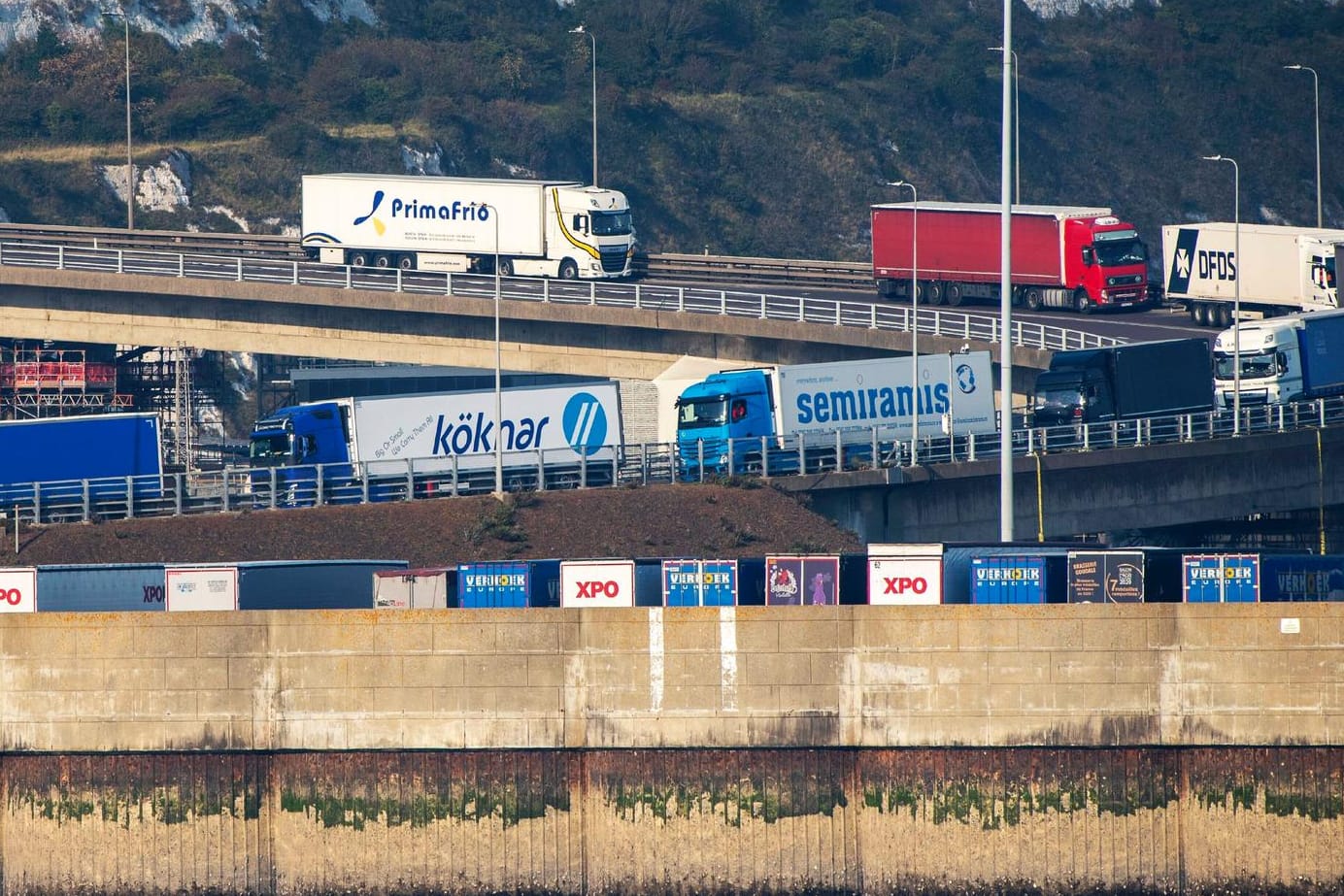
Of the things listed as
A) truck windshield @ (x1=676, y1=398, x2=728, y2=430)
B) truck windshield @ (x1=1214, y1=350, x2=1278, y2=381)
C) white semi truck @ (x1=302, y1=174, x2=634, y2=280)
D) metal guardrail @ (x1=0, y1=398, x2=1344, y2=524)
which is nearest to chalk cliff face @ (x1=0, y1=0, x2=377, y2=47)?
white semi truck @ (x1=302, y1=174, x2=634, y2=280)

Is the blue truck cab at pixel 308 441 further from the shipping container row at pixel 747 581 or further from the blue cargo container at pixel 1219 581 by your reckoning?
the blue cargo container at pixel 1219 581

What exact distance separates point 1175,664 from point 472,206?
4987 cm

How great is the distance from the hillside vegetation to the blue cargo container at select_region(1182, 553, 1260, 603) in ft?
256

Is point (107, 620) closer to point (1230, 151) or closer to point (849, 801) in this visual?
point (849, 801)

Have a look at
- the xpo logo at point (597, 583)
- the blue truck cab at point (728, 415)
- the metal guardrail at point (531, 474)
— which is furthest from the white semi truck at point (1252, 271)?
the xpo logo at point (597, 583)

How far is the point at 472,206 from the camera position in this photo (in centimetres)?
8300

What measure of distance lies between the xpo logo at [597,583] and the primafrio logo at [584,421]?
20.4 m

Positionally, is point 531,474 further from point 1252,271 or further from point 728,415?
point 1252,271

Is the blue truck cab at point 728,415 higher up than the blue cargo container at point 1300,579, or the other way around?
the blue truck cab at point 728,415

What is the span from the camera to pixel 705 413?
59.5 metres

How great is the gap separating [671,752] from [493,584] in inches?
191

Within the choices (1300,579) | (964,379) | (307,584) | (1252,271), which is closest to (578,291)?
(964,379)

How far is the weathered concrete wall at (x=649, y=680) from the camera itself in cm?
3806

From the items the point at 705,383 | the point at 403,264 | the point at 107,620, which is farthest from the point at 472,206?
the point at 107,620
